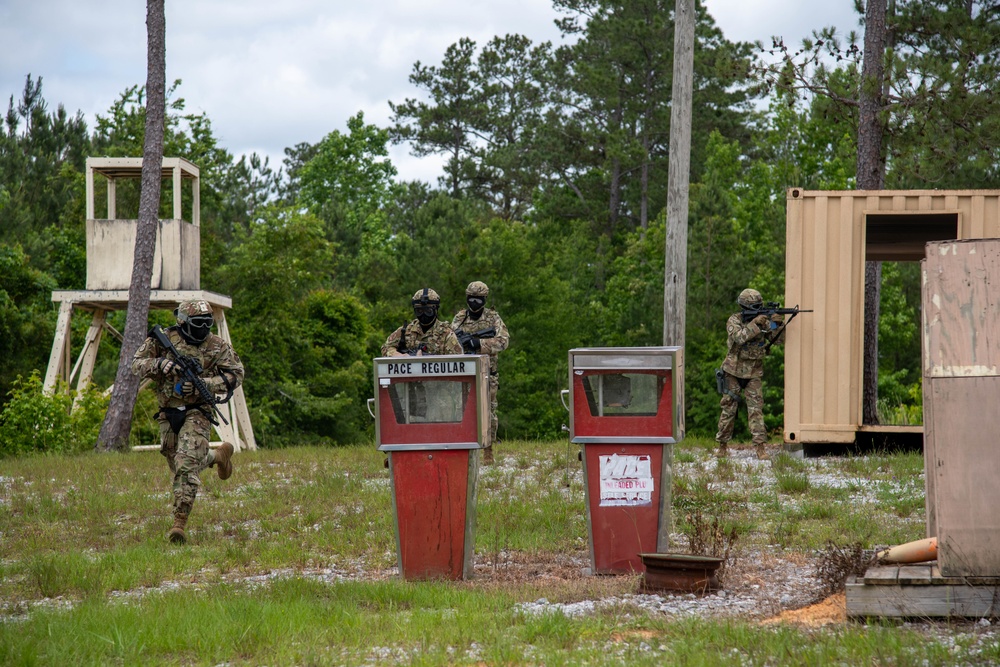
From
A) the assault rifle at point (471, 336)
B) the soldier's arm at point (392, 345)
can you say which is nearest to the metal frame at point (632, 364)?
the soldier's arm at point (392, 345)

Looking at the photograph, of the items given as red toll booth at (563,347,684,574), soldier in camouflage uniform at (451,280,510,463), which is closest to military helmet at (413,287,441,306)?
soldier in camouflage uniform at (451,280,510,463)

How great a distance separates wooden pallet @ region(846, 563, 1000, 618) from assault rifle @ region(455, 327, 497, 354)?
7448 mm

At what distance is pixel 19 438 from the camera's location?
18.0 m

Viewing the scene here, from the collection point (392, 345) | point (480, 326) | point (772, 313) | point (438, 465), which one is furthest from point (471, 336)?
point (438, 465)

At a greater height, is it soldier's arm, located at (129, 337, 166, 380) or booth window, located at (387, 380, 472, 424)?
soldier's arm, located at (129, 337, 166, 380)

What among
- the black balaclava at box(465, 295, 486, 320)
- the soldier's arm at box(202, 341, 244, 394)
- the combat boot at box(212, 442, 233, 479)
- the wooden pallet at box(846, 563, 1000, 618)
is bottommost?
the wooden pallet at box(846, 563, 1000, 618)

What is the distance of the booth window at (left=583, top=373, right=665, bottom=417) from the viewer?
305 inches

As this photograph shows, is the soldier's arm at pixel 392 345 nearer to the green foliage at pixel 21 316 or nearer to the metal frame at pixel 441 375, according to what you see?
the metal frame at pixel 441 375

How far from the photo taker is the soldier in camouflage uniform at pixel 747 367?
13594 millimetres

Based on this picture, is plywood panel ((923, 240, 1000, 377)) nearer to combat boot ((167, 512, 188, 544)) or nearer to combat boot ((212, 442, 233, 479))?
combat boot ((167, 512, 188, 544))

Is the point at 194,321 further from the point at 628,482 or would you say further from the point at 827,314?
the point at 827,314

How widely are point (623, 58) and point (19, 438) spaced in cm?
2678

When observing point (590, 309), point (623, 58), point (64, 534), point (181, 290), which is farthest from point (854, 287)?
point (623, 58)

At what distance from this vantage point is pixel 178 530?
9312mm
